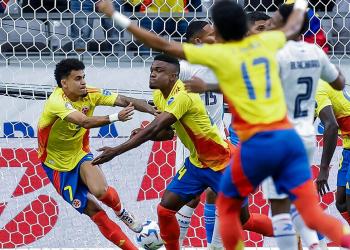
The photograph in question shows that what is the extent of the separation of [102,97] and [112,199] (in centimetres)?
85

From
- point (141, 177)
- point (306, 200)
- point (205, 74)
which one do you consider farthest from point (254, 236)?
point (306, 200)

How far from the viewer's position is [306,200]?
19.8ft

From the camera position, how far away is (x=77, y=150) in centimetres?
898

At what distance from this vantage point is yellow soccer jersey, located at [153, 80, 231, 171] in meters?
7.98

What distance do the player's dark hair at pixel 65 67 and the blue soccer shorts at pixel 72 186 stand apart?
70cm

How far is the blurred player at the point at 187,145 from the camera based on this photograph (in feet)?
26.3

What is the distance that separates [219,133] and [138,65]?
1685mm

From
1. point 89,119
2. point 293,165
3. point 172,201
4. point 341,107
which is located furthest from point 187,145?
point 293,165

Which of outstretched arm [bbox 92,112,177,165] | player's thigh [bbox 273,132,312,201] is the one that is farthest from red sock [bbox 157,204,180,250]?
player's thigh [bbox 273,132,312,201]

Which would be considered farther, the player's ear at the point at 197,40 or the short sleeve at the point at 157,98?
the player's ear at the point at 197,40

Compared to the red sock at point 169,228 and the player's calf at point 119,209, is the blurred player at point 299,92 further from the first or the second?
the player's calf at point 119,209

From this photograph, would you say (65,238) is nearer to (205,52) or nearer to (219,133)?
(219,133)

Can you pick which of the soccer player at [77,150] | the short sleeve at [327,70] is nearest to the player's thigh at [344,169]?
the soccer player at [77,150]

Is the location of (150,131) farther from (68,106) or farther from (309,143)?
(309,143)
